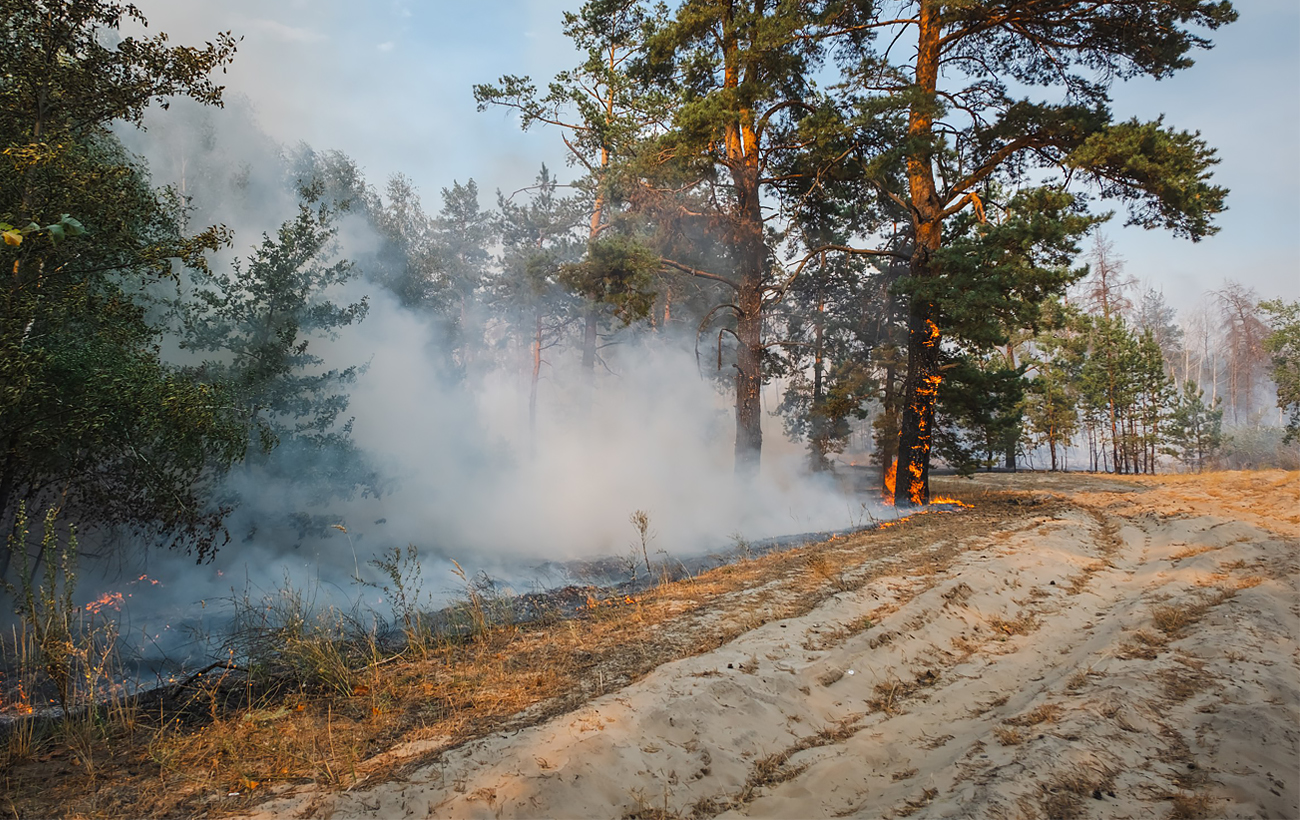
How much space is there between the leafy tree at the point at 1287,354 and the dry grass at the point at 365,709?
3137 centimetres

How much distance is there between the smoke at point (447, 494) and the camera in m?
9.16

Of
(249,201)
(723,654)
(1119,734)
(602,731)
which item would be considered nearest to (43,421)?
(602,731)

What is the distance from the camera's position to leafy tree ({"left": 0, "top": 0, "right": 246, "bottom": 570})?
5809 millimetres

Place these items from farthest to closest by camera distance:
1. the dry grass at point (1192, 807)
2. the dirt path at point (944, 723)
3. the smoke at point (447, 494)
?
the smoke at point (447, 494)
the dirt path at point (944, 723)
the dry grass at point (1192, 807)

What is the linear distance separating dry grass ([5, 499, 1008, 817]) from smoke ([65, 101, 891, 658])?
3.29 meters

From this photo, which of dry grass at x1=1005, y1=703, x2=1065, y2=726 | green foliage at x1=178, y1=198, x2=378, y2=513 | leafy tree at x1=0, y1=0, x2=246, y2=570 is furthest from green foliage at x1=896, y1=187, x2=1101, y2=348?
green foliage at x1=178, y1=198, x2=378, y2=513

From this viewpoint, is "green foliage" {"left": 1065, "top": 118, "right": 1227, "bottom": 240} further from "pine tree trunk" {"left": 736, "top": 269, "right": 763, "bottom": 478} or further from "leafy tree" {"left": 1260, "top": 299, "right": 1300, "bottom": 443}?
"leafy tree" {"left": 1260, "top": 299, "right": 1300, "bottom": 443}

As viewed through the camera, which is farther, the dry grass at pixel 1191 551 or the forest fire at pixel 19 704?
the dry grass at pixel 1191 551

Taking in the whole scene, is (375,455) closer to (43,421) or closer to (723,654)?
(43,421)

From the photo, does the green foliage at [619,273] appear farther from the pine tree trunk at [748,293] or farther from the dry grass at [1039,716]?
the dry grass at [1039,716]

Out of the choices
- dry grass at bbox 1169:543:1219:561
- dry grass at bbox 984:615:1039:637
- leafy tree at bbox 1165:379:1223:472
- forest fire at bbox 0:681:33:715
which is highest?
leafy tree at bbox 1165:379:1223:472

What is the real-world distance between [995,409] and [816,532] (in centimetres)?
624

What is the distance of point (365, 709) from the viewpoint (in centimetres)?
420

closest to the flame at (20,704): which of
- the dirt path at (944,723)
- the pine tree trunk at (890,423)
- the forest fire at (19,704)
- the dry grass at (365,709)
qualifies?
the forest fire at (19,704)
